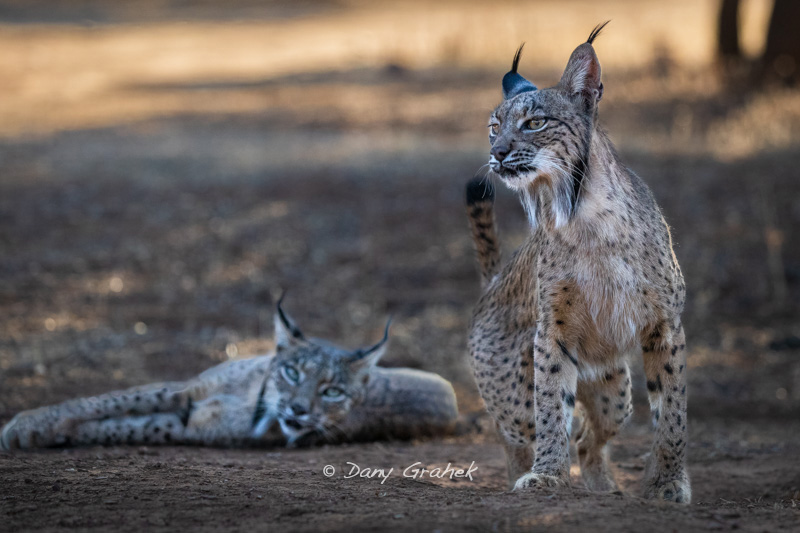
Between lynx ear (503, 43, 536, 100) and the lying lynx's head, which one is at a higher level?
lynx ear (503, 43, 536, 100)

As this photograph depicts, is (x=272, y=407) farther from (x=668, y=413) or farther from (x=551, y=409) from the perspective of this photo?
(x=668, y=413)

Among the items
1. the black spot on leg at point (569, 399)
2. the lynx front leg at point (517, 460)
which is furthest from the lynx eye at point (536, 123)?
the lynx front leg at point (517, 460)

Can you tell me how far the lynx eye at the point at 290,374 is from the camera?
637 centimetres

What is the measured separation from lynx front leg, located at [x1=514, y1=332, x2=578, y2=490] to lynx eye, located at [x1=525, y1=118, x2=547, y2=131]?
1.02m

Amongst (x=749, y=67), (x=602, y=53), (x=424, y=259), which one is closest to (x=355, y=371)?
(x=424, y=259)

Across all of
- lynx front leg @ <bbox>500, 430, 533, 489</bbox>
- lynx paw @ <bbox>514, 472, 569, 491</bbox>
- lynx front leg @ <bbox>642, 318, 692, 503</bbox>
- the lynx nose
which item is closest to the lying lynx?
lynx front leg @ <bbox>500, 430, 533, 489</bbox>

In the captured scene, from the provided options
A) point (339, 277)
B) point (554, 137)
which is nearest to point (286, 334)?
point (554, 137)

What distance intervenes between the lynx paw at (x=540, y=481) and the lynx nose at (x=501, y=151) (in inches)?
60.2

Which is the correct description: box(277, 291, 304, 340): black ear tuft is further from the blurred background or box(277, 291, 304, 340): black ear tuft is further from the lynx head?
the lynx head

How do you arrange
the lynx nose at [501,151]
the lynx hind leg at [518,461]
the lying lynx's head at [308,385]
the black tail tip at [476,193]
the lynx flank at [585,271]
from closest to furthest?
the lynx nose at [501,151] < the lynx flank at [585,271] < the lynx hind leg at [518,461] < the black tail tip at [476,193] < the lying lynx's head at [308,385]

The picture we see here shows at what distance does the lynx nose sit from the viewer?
4574 millimetres

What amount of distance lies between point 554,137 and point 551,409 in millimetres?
1335

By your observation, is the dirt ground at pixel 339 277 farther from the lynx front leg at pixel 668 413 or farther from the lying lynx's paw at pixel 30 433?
the lynx front leg at pixel 668 413

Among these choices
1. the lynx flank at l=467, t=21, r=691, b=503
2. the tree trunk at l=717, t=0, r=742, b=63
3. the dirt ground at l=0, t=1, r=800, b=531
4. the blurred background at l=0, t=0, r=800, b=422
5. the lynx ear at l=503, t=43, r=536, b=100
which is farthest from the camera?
the tree trunk at l=717, t=0, r=742, b=63
